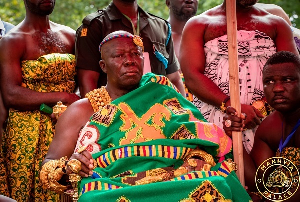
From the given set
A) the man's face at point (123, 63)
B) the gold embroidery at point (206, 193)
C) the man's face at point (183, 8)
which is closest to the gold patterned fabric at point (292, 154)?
the gold embroidery at point (206, 193)

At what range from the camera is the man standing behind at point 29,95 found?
5.56m

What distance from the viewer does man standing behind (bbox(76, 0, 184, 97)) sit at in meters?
5.52

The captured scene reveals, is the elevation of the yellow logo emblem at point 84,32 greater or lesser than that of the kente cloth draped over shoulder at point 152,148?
greater

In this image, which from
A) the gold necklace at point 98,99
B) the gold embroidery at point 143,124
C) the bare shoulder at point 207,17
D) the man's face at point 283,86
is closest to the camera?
the gold embroidery at point 143,124

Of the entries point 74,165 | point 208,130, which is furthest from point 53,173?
point 208,130

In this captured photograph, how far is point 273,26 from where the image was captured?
5191 mm

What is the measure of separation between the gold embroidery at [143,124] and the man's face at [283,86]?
727 mm

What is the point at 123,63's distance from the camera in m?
4.80

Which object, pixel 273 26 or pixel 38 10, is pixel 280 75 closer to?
pixel 273 26

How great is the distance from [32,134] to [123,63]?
126cm

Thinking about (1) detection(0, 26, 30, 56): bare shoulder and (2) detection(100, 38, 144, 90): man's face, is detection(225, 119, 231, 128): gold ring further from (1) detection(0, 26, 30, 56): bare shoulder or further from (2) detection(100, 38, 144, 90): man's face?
(1) detection(0, 26, 30, 56): bare shoulder

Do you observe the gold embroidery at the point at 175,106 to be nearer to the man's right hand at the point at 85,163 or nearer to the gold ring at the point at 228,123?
the gold ring at the point at 228,123

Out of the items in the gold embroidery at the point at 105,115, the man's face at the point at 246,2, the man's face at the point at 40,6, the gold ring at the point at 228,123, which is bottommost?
the gold ring at the point at 228,123

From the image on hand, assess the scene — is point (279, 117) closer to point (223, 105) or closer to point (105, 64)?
point (223, 105)
